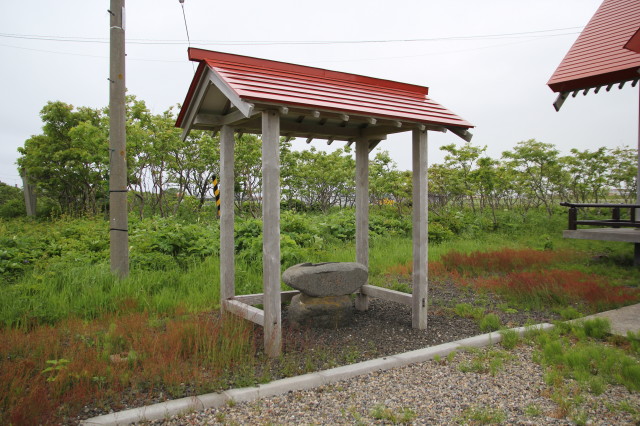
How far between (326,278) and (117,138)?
3923mm

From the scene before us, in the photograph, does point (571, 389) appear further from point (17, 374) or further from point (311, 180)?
point (311, 180)

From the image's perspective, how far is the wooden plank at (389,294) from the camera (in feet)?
18.8

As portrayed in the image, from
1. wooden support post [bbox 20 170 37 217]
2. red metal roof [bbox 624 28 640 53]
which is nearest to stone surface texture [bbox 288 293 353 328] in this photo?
red metal roof [bbox 624 28 640 53]

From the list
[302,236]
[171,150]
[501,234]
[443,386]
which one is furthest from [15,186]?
[443,386]

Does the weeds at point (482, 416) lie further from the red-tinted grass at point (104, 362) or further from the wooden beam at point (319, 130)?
the wooden beam at point (319, 130)

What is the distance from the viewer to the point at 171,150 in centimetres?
1282

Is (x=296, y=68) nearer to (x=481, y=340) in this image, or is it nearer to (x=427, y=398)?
(x=481, y=340)

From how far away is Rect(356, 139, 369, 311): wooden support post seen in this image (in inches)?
250

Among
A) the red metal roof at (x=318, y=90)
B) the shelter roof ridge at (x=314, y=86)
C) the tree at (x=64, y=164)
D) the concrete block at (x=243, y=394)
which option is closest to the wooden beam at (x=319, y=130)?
the red metal roof at (x=318, y=90)

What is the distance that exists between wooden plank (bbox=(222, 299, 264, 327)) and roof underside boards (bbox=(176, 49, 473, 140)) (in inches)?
84.8

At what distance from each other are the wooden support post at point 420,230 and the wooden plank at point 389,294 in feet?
0.50

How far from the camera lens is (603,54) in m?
8.64

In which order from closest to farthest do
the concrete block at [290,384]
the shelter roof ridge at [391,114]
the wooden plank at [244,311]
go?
the concrete block at [290,384] < the shelter roof ridge at [391,114] < the wooden plank at [244,311]

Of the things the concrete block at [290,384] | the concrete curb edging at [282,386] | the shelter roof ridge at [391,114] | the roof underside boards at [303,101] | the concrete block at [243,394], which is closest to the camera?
the concrete curb edging at [282,386]
